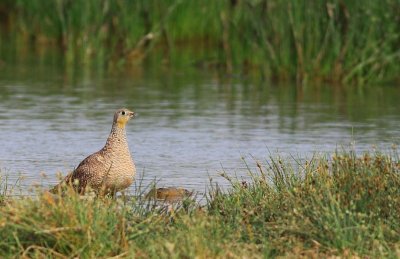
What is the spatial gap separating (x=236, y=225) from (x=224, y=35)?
11448mm

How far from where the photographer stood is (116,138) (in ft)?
29.4

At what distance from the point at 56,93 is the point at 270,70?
3.21m

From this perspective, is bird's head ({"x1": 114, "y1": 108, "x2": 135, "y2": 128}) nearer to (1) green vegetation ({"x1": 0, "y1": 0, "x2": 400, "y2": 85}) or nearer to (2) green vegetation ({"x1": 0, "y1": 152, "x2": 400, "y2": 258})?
(2) green vegetation ({"x1": 0, "y1": 152, "x2": 400, "y2": 258})

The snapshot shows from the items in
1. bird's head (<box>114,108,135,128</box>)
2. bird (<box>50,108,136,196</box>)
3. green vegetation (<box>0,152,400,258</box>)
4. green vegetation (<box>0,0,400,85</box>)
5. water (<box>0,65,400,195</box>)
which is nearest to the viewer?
green vegetation (<box>0,152,400,258</box>)

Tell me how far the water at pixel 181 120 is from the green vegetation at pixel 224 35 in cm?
41

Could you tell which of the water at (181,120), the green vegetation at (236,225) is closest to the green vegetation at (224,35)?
the water at (181,120)

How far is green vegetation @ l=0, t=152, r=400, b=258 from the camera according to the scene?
252 inches

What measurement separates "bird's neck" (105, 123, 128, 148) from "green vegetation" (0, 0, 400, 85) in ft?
23.1

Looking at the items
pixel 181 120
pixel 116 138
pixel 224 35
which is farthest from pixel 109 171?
pixel 224 35

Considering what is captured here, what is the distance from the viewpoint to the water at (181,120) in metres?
11.0

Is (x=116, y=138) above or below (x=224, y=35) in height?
below

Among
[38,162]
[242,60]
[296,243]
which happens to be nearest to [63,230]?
[296,243]

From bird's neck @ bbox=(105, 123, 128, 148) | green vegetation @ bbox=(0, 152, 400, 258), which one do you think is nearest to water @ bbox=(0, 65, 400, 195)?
bird's neck @ bbox=(105, 123, 128, 148)

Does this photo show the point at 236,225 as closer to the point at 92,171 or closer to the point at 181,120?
the point at 92,171
